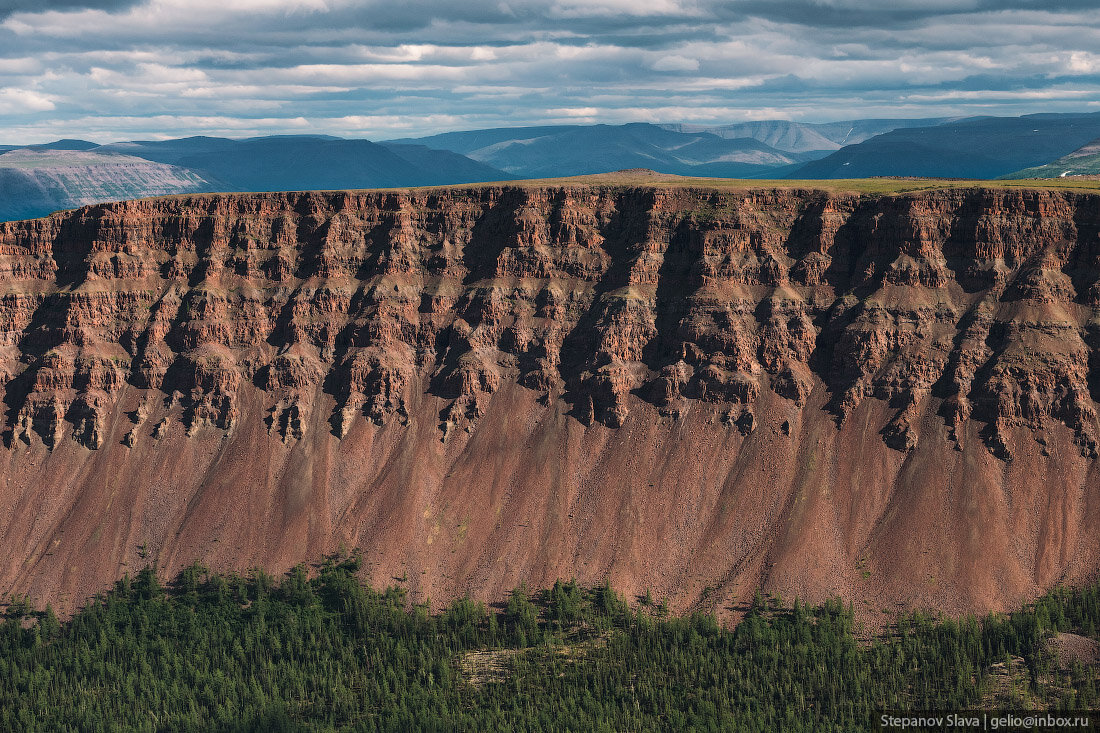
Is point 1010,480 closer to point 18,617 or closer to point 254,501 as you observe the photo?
point 254,501

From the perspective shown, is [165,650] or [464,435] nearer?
[165,650]

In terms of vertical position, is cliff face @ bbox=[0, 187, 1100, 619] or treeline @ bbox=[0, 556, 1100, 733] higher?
cliff face @ bbox=[0, 187, 1100, 619]

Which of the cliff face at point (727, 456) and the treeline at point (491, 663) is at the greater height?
the cliff face at point (727, 456)

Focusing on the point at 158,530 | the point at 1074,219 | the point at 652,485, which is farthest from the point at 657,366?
the point at 158,530

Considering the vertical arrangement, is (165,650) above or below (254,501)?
below

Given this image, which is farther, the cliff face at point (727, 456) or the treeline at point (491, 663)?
the cliff face at point (727, 456)

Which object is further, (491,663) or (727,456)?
(727,456)

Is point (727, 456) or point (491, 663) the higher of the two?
point (727, 456)

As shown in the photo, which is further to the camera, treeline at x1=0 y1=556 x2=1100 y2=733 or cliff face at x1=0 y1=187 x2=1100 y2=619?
cliff face at x1=0 y1=187 x2=1100 y2=619
